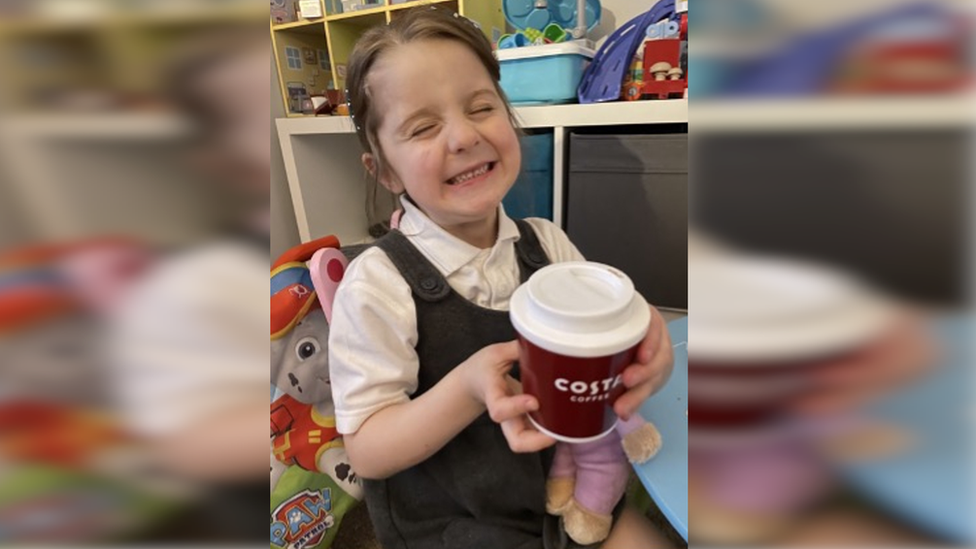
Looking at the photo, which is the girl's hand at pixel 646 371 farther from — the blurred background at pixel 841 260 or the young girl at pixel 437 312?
the blurred background at pixel 841 260

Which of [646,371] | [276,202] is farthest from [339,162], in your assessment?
[276,202]

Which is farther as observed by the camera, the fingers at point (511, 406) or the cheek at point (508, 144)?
the cheek at point (508, 144)

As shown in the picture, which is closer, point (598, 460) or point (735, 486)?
point (735, 486)

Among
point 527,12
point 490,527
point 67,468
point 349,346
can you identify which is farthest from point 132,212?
point 527,12

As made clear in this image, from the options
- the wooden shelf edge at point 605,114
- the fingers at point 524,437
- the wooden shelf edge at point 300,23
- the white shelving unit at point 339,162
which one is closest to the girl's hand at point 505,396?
the fingers at point 524,437

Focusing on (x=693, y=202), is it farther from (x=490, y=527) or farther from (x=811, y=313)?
(x=490, y=527)

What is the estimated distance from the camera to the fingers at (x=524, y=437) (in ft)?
1.53

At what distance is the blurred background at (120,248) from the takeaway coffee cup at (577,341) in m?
0.23

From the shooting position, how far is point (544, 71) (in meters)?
1.33

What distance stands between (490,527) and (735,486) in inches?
20.9

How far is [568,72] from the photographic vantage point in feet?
4.31

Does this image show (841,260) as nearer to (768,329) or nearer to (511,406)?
(768,329)

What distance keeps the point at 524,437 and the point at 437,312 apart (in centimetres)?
20

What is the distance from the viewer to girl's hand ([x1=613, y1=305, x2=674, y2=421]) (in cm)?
43
